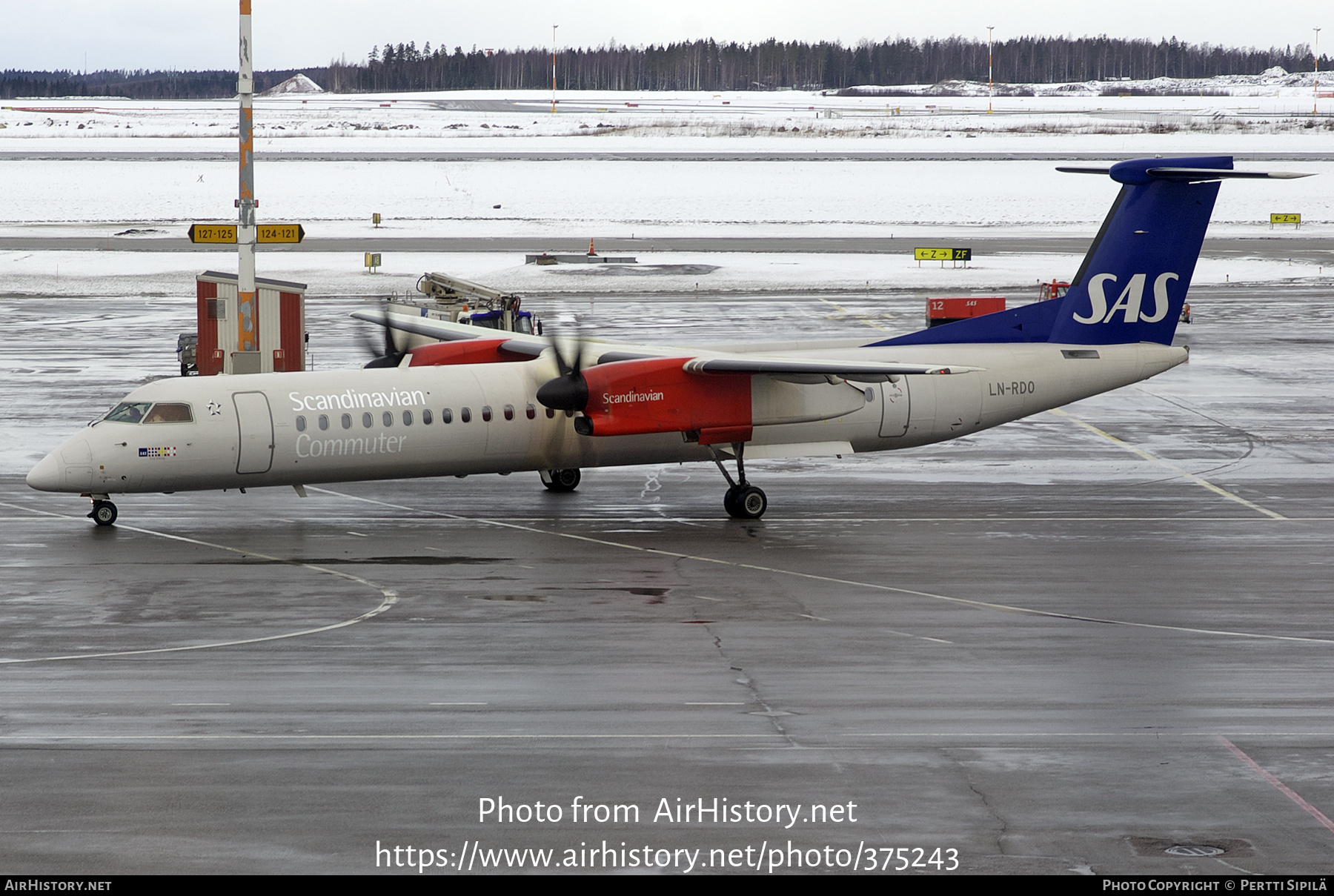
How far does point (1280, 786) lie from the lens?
513 inches

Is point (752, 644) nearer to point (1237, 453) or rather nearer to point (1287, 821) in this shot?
point (1287, 821)

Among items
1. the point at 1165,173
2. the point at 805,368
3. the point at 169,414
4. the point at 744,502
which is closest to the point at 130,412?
the point at 169,414

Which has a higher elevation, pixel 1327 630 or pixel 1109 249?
pixel 1109 249

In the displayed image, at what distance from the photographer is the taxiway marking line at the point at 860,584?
1836 centimetres

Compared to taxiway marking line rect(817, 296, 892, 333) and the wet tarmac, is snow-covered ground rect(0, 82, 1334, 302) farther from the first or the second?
the wet tarmac

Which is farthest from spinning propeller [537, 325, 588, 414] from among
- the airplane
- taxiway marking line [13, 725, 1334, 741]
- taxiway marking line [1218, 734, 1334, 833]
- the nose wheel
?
taxiway marking line [1218, 734, 1334, 833]

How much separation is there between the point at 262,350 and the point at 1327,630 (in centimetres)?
2809

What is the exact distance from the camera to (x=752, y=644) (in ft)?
58.3

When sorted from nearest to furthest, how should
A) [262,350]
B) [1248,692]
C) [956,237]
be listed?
[1248,692] → [262,350] → [956,237]

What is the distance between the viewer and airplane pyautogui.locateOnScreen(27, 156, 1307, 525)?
78.3ft

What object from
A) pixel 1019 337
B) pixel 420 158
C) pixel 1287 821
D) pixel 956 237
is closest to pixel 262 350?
pixel 1019 337

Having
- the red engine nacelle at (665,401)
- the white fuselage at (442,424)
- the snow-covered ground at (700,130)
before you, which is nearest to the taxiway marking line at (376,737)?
the white fuselage at (442,424)

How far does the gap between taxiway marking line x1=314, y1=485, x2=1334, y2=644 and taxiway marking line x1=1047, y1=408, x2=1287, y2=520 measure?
815 cm

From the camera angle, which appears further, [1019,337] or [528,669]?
[1019,337]
